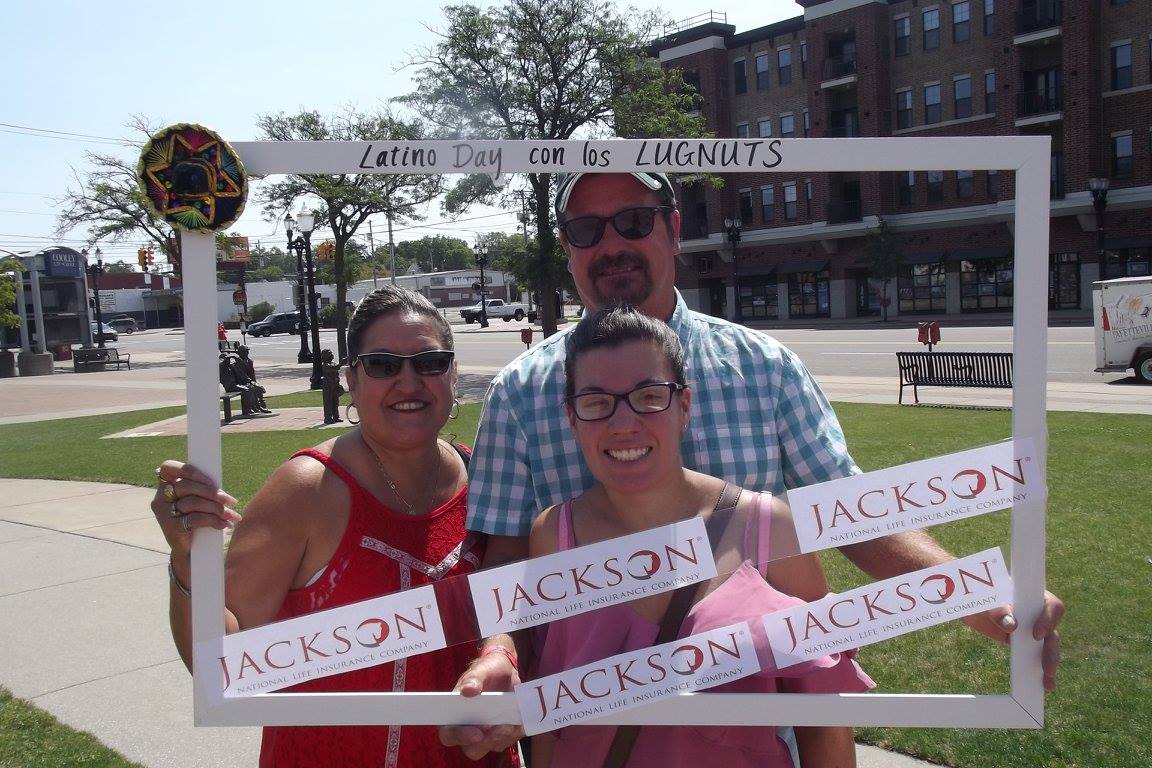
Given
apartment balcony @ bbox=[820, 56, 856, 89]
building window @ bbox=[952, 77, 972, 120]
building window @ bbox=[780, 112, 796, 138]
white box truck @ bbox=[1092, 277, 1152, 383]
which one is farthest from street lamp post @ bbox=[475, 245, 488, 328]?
building window @ bbox=[780, 112, 796, 138]

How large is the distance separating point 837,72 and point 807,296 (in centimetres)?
2694

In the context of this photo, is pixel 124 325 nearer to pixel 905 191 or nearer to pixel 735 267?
pixel 735 267

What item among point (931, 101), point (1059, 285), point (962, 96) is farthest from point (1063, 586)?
point (962, 96)

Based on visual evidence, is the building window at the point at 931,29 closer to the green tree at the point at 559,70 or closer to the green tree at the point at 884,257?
the green tree at the point at 559,70

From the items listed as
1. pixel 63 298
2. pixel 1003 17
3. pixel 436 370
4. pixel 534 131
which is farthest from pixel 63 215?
pixel 436 370

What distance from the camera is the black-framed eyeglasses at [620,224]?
6.64ft

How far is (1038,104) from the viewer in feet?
95.7

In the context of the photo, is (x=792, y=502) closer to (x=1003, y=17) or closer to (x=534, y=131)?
(x=534, y=131)

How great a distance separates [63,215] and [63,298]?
19.4 m

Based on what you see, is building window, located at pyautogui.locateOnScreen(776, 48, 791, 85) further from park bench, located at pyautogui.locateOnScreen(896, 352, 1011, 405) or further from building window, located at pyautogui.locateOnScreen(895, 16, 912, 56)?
park bench, located at pyautogui.locateOnScreen(896, 352, 1011, 405)

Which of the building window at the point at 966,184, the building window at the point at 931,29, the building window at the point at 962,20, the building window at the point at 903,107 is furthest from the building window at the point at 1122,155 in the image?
the building window at the point at 966,184

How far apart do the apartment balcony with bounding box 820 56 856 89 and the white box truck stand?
17.3 metres

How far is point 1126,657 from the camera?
157 inches

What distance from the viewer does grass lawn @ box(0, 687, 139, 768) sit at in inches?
140
